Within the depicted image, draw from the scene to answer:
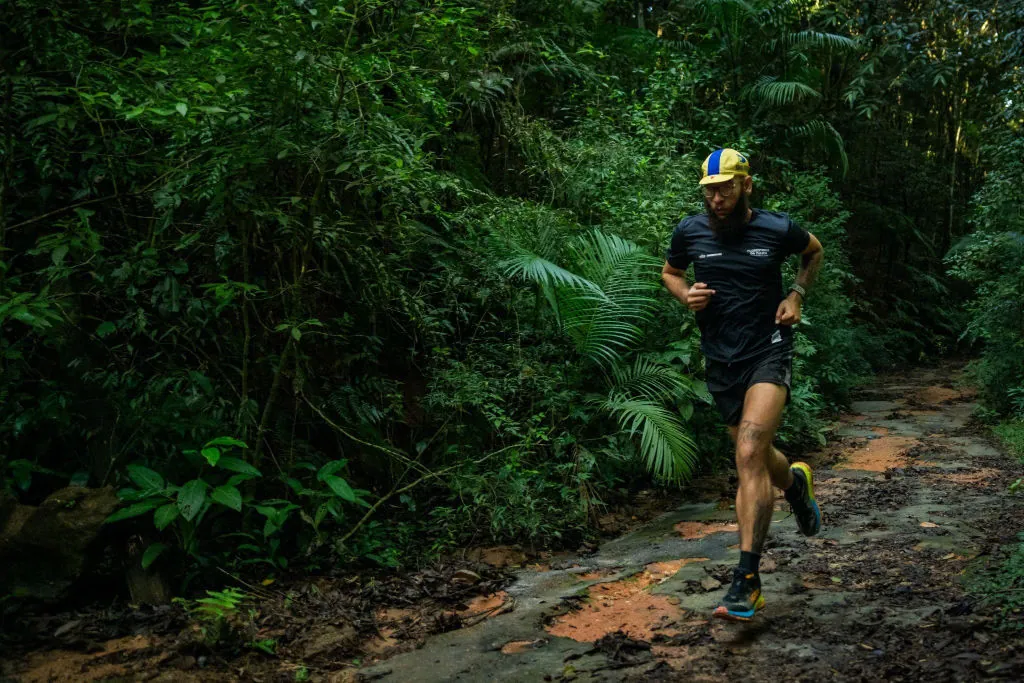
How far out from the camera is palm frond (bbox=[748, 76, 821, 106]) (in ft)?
42.9

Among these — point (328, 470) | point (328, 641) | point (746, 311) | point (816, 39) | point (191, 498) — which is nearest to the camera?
point (328, 641)

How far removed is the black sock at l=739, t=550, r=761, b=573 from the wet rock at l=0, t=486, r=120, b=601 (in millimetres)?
3180

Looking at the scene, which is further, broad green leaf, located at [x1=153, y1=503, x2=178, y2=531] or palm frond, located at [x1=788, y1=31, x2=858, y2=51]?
palm frond, located at [x1=788, y1=31, x2=858, y2=51]

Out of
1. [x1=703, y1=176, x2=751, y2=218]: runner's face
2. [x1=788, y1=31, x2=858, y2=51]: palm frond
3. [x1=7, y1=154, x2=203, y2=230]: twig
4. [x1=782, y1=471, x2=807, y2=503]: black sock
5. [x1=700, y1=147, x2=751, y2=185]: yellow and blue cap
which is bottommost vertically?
[x1=782, y1=471, x2=807, y2=503]: black sock

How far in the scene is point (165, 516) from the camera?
14.1 ft

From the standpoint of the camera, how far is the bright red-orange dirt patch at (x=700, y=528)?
572 cm

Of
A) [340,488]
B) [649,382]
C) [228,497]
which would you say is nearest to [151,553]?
[228,497]

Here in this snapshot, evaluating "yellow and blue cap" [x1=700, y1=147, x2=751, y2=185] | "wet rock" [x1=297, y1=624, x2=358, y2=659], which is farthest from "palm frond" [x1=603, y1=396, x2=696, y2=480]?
"wet rock" [x1=297, y1=624, x2=358, y2=659]

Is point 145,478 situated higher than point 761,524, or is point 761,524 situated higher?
point 145,478

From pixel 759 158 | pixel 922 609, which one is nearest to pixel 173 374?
pixel 922 609

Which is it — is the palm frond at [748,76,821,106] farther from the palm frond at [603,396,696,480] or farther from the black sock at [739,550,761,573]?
the black sock at [739,550,761,573]

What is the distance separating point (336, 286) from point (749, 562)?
3.31 metres

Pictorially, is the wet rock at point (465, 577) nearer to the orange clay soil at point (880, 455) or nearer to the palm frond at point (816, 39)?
the orange clay soil at point (880, 455)

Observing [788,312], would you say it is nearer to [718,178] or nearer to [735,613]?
[718,178]
